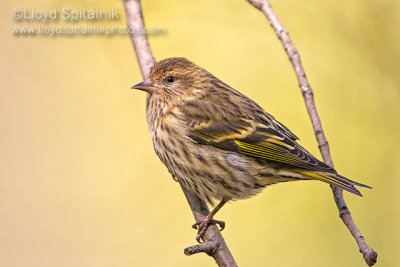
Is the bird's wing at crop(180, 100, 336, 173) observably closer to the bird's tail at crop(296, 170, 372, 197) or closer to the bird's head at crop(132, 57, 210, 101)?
the bird's tail at crop(296, 170, 372, 197)

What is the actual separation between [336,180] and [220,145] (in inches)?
38.0

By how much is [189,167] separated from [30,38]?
2.90m

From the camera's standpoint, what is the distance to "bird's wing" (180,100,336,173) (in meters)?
3.98

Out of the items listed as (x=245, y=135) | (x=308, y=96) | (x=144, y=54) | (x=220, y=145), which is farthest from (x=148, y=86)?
(x=308, y=96)

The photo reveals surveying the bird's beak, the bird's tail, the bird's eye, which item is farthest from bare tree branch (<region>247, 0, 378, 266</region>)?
the bird's beak

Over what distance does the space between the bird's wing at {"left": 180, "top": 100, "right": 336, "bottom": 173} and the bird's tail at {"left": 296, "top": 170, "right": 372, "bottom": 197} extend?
164mm

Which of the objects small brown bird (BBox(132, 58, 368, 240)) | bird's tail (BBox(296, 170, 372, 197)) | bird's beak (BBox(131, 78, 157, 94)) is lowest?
bird's tail (BBox(296, 170, 372, 197))

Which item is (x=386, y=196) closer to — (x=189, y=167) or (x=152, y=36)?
(x=189, y=167)

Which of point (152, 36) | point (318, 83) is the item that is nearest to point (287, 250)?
point (318, 83)

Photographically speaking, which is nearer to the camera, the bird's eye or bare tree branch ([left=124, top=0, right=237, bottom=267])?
bare tree branch ([left=124, top=0, right=237, bottom=267])

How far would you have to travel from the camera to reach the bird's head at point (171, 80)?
14.6ft

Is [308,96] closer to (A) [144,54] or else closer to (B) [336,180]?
(B) [336,180]

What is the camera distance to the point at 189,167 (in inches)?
163

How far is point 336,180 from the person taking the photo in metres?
3.57
